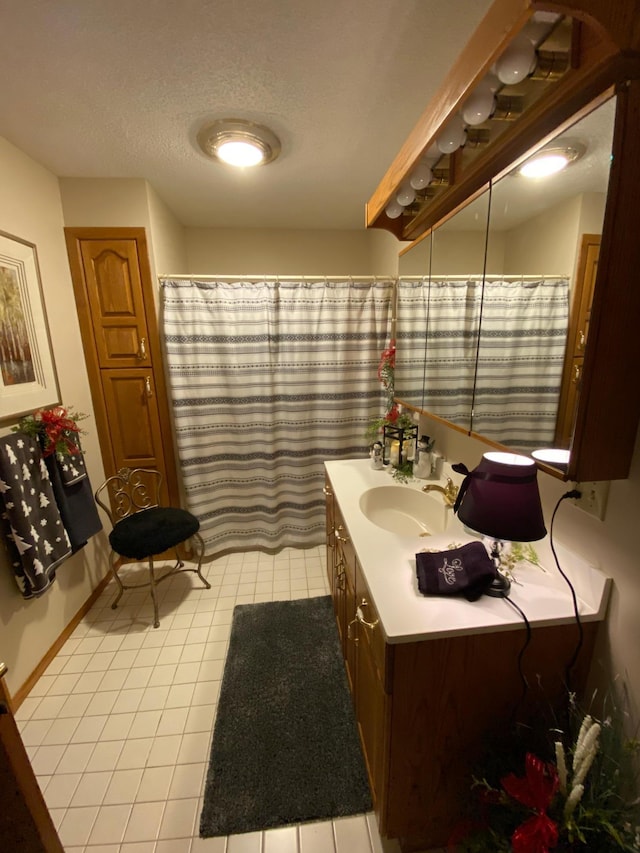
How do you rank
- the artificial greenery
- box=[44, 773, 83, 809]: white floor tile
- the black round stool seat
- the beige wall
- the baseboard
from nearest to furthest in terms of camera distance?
1. box=[44, 773, 83, 809]: white floor tile
2. the baseboard
3. the artificial greenery
4. the black round stool seat
5. the beige wall

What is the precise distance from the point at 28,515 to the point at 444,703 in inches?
69.1

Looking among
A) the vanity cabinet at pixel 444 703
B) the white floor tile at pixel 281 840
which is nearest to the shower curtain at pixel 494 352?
the vanity cabinet at pixel 444 703

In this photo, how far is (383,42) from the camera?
3.54 feet

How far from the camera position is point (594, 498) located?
2.83ft

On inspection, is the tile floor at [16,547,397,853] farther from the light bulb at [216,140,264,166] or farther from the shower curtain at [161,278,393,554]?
the light bulb at [216,140,264,166]

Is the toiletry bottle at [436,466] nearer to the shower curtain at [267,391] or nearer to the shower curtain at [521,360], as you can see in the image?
the shower curtain at [521,360]

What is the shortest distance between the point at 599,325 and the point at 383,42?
113cm

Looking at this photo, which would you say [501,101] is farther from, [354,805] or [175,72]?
[354,805]

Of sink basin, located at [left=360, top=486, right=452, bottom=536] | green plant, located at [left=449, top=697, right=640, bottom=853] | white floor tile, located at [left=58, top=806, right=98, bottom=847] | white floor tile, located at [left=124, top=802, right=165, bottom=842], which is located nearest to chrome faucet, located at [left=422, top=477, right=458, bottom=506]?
sink basin, located at [left=360, top=486, right=452, bottom=536]

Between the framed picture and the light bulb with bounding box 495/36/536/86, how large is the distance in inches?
77.5

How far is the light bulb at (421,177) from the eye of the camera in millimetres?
1218

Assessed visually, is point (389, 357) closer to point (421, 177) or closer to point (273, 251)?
point (421, 177)

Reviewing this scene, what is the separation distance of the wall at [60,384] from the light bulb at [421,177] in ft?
5.91

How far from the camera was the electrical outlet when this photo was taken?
84cm
